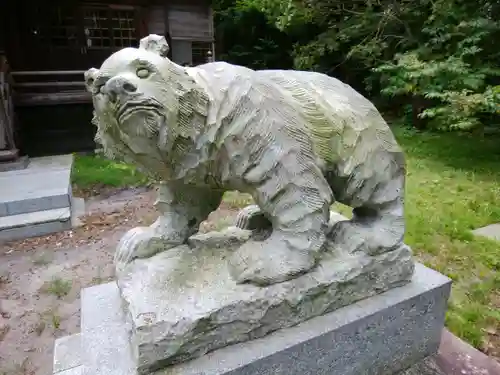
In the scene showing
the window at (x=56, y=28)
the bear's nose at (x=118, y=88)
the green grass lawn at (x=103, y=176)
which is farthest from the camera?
the window at (x=56, y=28)

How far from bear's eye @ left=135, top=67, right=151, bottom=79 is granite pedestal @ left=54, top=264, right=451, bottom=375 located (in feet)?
3.24

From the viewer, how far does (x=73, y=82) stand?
8625 mm

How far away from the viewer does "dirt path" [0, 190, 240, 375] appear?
9.17 feet

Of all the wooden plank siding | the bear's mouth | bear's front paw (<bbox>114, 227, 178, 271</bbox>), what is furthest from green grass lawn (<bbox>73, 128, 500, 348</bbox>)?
the bear's mouth

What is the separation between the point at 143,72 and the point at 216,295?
2.75 ft

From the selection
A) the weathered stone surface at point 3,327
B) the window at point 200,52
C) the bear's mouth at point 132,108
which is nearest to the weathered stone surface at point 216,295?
the bear's mouth at point 132,108

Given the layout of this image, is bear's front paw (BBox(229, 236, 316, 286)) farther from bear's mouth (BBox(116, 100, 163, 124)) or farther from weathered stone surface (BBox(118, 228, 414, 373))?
bear's mouth (BBox(116, 100, 163, 124))

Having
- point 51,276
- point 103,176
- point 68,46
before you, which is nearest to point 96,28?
point 68,46

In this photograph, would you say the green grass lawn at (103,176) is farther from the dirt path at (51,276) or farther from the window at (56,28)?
the window at (56,28)

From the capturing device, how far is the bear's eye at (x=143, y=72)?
1.34 metres

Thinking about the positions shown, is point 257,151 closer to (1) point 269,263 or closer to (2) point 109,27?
(1) point 269,263

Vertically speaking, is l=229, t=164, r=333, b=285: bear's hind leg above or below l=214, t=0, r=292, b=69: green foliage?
below

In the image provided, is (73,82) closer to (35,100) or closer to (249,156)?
(35,100)

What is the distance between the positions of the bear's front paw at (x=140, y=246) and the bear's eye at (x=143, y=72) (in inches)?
30.6
